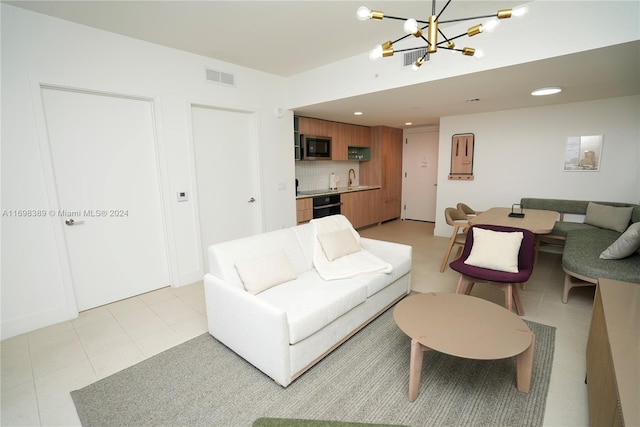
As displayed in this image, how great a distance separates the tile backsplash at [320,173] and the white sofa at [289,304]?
2920mm

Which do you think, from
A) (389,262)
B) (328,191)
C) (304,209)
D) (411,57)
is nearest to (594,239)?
(389,262)

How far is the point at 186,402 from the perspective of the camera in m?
1.83

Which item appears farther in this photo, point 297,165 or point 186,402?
point 297,165

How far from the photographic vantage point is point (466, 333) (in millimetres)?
1826

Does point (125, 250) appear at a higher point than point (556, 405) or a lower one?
higher

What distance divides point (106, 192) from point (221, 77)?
1.91m

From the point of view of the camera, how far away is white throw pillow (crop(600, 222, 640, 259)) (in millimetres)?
2604

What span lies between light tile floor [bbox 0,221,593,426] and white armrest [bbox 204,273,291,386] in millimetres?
498

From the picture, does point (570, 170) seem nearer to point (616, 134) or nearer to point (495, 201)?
point (616, 134)

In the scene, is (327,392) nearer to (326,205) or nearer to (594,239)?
(594,239)

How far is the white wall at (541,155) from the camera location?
4047 millimetres

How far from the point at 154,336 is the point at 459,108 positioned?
4.99m

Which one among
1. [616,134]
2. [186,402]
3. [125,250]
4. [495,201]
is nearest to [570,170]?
[616,134]

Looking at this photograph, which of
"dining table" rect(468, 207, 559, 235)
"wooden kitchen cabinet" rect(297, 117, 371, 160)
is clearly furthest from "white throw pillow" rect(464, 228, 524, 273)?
"wooden kitchen cabinet" rect(297, 117, 371, 160)
